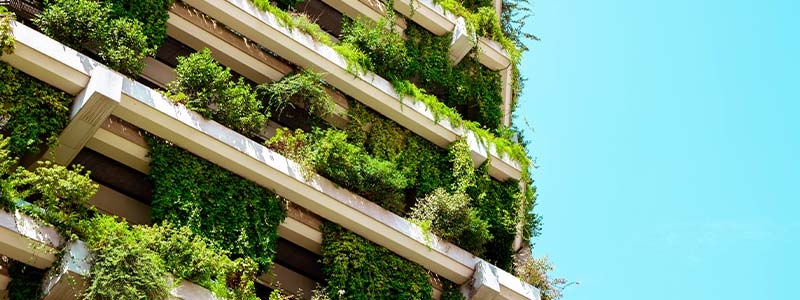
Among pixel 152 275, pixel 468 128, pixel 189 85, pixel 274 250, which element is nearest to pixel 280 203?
pixel 274 250

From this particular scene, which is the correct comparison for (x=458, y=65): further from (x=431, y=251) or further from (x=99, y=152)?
(x=99, y=152)

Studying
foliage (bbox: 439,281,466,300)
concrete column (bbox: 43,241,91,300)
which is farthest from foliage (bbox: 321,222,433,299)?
concrete column (bbox: 43,241,91,300)

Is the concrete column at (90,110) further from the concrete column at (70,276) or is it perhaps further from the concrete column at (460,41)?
the concrete column at (460,41)

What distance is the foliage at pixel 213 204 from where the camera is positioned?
16.2 metres

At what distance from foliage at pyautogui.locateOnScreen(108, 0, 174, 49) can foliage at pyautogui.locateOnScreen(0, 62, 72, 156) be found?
8.17 ft

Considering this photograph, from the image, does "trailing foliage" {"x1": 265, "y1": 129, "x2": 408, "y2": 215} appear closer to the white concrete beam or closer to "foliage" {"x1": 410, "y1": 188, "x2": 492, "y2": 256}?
"foliage" {"x1": 410, "y1": 188, "x2": 492, "y2": 256}

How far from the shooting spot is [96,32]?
16.4m

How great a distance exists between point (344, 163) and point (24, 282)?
20.4 feet

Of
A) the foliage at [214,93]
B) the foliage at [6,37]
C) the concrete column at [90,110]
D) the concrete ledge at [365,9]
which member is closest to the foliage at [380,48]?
the concrete ledge at [365,9]

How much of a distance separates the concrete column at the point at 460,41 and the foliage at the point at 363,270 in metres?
5.85

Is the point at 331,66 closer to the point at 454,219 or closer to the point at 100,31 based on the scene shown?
the point at 454,219

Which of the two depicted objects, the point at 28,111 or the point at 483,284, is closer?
the point at 28,111

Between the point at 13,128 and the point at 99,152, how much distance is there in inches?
67.9

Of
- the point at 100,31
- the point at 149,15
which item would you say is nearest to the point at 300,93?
the point at 149,15
